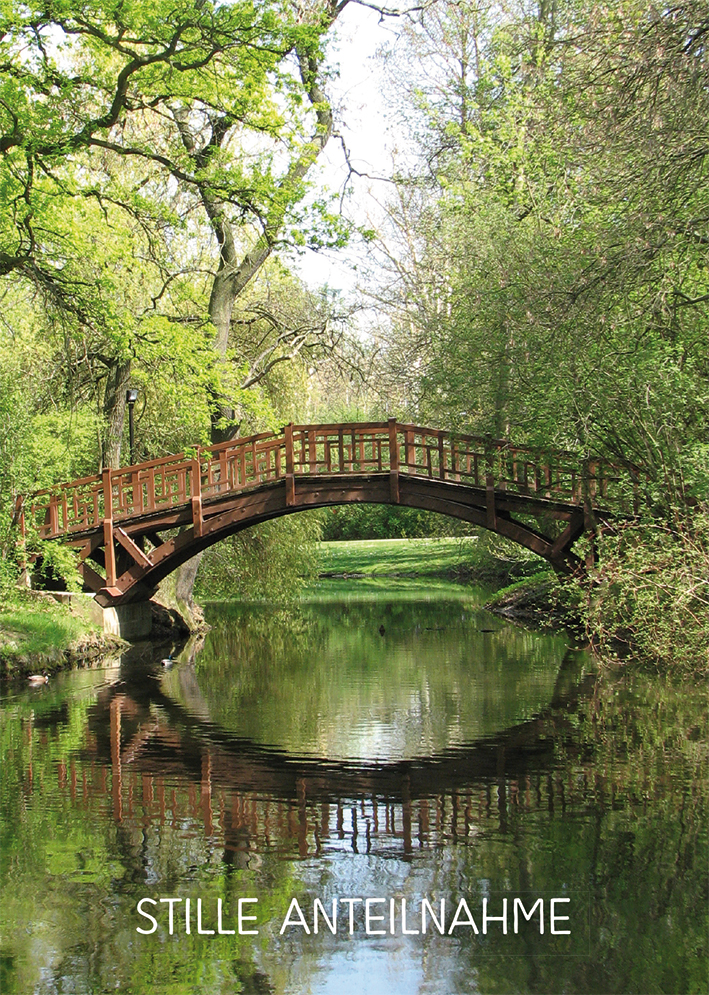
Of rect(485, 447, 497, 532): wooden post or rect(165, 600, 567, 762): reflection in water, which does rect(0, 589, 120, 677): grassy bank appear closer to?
rect(165, 600, 567, 762): reflection in water

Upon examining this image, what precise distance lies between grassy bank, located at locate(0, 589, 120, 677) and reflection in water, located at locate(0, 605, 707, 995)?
1707 mm

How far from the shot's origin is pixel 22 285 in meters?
16.1

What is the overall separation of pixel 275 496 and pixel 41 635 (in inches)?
208

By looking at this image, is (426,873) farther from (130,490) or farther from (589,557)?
(130,490)

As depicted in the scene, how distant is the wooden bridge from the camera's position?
62.1ft

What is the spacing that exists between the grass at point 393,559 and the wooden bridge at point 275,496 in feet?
49.0

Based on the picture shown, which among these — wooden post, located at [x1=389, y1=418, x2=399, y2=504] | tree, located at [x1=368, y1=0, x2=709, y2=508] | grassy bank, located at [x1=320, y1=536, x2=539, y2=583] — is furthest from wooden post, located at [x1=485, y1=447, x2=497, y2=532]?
grassy bank, located at [x1=320, y1=536, x2=539, y2=583]

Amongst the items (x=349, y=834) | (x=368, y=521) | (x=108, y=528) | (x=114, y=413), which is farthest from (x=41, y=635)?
(x=368, y=521)

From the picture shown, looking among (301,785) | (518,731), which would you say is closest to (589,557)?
(518,731)

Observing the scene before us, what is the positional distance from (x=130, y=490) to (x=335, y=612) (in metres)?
6.42

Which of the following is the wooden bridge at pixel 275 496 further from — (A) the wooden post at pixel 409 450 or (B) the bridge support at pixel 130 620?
(B) the bridge support at pixel 130 620

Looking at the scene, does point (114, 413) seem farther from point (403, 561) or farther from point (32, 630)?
point (403, 561)

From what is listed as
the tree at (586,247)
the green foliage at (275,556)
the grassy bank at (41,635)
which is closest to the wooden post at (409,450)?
the tree at (586,247)

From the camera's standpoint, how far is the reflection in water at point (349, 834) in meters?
4.79
